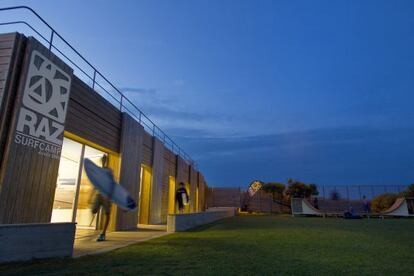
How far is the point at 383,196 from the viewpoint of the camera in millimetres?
26000

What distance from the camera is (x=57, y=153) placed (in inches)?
258

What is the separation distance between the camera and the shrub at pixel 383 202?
24.9 meters

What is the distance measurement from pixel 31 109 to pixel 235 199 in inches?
1109

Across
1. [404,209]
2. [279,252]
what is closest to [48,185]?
[279,252]

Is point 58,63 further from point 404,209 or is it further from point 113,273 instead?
point 404,209

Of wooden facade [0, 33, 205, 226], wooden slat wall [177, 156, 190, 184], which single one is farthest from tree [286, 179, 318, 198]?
wooden facade [0, 33, 205, 226]

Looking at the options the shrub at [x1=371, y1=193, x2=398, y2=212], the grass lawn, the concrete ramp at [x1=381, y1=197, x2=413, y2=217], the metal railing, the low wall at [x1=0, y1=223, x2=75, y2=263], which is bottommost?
the grass lawn

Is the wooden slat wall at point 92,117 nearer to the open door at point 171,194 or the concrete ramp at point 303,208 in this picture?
the open door at point 171,194

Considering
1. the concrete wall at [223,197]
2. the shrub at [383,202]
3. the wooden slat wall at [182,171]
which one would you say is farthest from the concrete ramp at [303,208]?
the concrete wall at [223,197]

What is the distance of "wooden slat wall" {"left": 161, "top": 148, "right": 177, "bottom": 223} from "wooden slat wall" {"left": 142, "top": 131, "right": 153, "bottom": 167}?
245 centimetres

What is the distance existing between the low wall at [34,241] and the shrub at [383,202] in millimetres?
27846

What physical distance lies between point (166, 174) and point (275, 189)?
1857 centimetres

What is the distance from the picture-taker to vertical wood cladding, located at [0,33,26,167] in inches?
208

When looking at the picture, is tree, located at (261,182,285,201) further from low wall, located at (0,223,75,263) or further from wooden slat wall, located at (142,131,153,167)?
low wall, located at (0,223,75,263)
